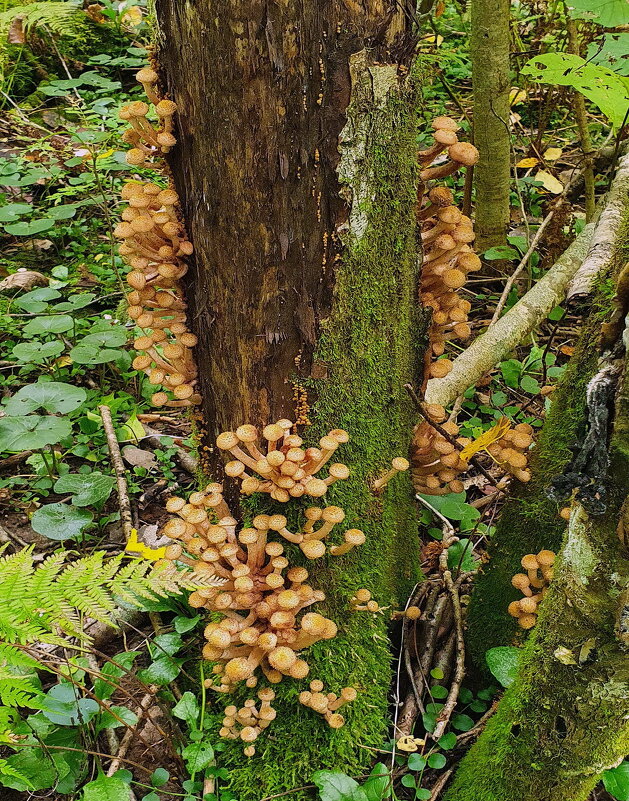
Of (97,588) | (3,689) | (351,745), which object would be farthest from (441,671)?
(3,689)

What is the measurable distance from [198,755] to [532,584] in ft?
4.45

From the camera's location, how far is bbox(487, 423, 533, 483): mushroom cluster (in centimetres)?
247

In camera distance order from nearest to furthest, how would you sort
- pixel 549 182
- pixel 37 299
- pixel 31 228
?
pixel 37 299
pixel 31 228
pixel 549 182

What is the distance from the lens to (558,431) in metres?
2.44

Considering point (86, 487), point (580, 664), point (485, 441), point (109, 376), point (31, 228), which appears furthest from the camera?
point (31, 228)

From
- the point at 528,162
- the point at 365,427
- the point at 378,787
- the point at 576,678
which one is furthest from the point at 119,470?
the point at 528,162

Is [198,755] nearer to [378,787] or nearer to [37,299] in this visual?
[378,787]

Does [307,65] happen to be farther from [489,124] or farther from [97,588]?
[489,124]

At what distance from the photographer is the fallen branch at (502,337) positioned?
3.59 m

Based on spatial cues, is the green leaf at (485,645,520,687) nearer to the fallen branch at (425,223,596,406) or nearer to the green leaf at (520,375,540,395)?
the fallen branch at (425,223,596,406)

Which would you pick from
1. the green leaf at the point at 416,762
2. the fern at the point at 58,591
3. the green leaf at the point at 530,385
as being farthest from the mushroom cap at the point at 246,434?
the green leaf at the point at 530,385

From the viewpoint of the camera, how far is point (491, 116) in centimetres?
494

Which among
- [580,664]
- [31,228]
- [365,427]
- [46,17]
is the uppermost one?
[46,17]

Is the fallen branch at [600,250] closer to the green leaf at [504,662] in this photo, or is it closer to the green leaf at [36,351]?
the green leaf at [504,662]
